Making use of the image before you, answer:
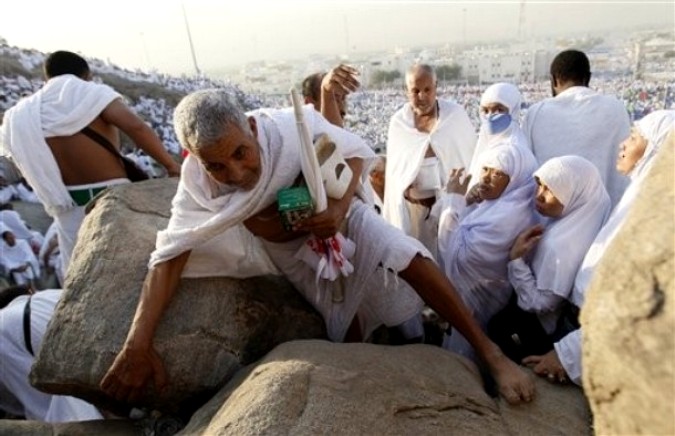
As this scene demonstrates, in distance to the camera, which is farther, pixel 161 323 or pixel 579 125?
pixel 579 125


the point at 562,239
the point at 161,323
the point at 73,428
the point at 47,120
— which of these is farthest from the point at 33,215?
the point at 562,239

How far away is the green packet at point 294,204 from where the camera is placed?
2.29 meters

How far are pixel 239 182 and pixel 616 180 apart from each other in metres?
3.04

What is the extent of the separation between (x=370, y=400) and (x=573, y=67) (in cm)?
331

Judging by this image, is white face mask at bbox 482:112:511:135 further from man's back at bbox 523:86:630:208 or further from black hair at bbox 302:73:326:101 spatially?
black hair at bbox 302:73:326:101

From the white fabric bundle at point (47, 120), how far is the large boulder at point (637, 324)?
3.44 metres

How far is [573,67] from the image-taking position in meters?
4.01

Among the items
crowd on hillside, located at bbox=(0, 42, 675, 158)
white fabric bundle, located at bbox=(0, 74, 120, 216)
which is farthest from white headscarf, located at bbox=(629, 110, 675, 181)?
crowd on hillside, located at bbox=(0, 42, 675, 158)

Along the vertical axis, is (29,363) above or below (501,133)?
below

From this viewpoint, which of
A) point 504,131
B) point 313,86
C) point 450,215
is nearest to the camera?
point 450,215

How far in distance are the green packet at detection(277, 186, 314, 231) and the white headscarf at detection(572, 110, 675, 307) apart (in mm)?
1269

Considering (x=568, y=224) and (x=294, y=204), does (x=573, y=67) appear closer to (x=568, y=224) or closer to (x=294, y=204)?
(x=568, y=224)

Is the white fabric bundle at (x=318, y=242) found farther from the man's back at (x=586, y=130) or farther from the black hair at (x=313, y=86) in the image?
the man's back at (x=586, y=130)

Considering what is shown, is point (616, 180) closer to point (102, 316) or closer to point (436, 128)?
point (436, 128)
